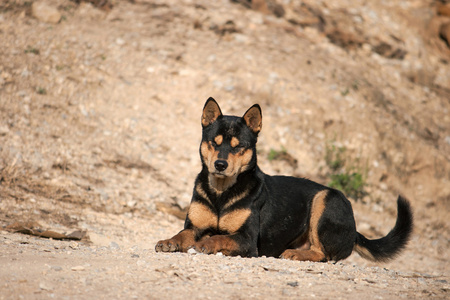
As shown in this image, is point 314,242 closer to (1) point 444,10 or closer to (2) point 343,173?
(2) point 343,173

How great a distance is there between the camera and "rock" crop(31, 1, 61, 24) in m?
12.5

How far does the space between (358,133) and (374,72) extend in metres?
2.91

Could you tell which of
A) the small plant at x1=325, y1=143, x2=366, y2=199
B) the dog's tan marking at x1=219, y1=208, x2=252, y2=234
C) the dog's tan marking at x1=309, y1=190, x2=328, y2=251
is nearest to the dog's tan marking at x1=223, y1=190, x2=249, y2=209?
the dog's tan marking at x1=219, y1=208, x2=252, y2=234

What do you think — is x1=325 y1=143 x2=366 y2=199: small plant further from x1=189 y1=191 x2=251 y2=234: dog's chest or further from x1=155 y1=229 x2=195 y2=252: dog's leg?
x1=155 y1=229 x2=195 y2=252: dog's leg

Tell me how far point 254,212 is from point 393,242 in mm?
2151

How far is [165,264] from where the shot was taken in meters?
4.90

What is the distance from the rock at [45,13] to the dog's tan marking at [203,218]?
817 centimetres

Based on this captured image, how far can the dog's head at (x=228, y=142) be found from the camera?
6098mm

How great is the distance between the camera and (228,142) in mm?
6301

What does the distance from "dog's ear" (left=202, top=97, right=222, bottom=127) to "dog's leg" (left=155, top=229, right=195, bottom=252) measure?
56.8 inches

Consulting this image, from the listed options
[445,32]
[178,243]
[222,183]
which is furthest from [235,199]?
[445,32]

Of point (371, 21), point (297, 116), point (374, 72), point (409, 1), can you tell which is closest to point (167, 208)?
point (297, 116)

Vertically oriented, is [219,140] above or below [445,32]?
above

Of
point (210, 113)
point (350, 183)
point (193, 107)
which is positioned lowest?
point (350, 183)
